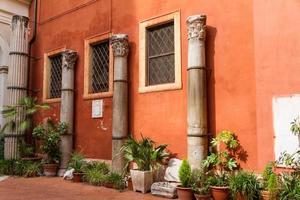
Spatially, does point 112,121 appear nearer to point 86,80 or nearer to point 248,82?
point 86,80

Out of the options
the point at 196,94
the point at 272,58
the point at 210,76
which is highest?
the point at 272,58

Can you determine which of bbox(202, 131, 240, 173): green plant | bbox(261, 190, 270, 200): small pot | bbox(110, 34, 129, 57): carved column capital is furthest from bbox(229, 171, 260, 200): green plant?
bbox(110, 34, 129, 57): carved column capital

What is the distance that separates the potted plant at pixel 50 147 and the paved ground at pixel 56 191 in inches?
27.8

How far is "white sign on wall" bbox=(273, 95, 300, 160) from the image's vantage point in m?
5.93

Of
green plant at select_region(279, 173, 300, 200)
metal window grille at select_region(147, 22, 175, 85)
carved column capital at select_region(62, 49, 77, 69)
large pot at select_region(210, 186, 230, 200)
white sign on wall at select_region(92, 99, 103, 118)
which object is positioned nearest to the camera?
green plant at select_region(279, 173, 300, 200)

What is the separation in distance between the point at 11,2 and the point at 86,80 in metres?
4.78

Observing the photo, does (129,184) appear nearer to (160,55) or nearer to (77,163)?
(77,163)

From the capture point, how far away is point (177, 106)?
26.0 feet

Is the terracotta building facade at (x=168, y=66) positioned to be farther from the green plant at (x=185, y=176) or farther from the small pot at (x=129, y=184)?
the small pot at (x=129, y=184)

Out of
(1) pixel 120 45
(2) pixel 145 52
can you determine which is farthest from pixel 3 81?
(2) pixel 145 52

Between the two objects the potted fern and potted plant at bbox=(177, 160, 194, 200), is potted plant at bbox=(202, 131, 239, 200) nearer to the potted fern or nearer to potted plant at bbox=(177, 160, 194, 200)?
potted plant at bbox=(177, 160, 194, 200)

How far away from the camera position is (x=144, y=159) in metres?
7.68

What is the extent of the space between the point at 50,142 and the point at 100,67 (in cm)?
264

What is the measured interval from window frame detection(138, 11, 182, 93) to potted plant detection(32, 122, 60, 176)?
3.10 m
